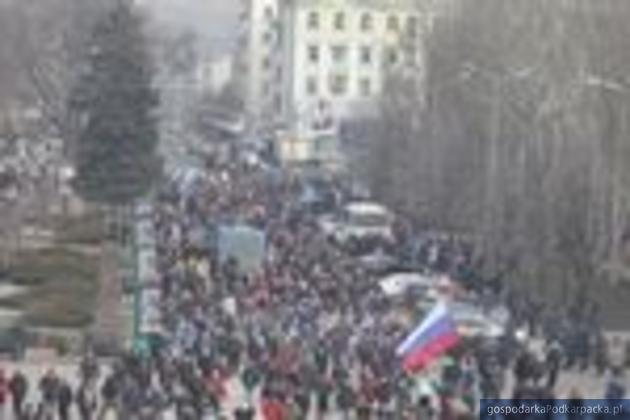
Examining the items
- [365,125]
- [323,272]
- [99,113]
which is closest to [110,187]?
[99,113]

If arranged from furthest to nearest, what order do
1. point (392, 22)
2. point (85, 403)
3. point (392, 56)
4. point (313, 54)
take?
point (313, 54)
point (392, 22)
point (392, 56)
point (85, 403)

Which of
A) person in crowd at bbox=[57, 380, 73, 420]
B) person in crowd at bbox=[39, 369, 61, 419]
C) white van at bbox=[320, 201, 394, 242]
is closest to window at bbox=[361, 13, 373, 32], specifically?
white van at bbox=[320, 201, 394, 242]

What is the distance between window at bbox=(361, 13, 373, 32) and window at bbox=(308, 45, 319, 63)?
263cm

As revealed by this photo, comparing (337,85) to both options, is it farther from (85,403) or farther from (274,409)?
(274,409)

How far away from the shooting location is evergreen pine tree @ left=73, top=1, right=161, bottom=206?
52.4 m

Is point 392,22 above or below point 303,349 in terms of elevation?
above

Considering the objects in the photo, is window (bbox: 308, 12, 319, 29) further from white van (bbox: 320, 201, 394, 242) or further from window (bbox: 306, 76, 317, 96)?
white van (bbox: 320, 201, 394, 242)

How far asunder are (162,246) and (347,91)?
200ft

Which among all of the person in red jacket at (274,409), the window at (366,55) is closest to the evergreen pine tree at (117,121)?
the person in red jacket at (274,409)

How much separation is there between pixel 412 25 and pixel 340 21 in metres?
8.72

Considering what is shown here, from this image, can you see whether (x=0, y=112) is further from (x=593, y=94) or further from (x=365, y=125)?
(x=593, y=94)

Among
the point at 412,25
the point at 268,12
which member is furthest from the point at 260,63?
the point at 412,25

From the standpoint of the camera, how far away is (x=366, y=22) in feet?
366

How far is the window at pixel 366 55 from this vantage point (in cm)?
11156
